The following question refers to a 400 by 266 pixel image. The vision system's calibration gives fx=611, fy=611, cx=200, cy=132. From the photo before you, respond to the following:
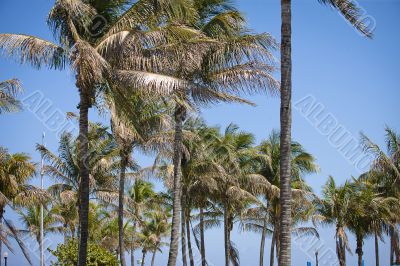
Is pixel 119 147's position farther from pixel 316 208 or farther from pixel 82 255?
pixel 316 208

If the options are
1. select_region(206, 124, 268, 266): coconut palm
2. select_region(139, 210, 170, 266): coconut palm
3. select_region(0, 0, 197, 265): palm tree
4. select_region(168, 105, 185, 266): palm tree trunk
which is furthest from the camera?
select_region(139, 210, 170, 266): coconut palm

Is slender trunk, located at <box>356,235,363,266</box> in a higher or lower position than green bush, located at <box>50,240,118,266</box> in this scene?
higher

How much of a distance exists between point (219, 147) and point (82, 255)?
20.4 m

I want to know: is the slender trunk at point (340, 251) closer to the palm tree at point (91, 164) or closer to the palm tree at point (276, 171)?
the palm tree at point (276, 171)

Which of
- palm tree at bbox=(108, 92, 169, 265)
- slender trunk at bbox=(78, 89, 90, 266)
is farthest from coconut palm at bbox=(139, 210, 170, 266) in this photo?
slender trunk at bbox=(78, 89, 90, 266)

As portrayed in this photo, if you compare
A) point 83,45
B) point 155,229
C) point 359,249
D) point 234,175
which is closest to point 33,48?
point 83,45

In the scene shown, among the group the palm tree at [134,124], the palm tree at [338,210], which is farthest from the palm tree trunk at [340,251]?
the palm tree at [134,124]

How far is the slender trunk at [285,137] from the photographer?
14195mm

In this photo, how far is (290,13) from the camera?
15.6m

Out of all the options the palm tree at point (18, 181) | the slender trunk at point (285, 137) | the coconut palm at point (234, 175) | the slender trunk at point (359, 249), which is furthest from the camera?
the slender trunk at point (359, 249)

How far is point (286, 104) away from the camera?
14898 millimetres

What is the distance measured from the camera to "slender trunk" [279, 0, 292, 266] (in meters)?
14.2

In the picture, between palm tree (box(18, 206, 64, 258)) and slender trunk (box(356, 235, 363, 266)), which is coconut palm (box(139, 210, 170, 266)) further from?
slender trunk (box(356, 235, 363, 266))

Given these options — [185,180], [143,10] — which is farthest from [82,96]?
[185,180]
